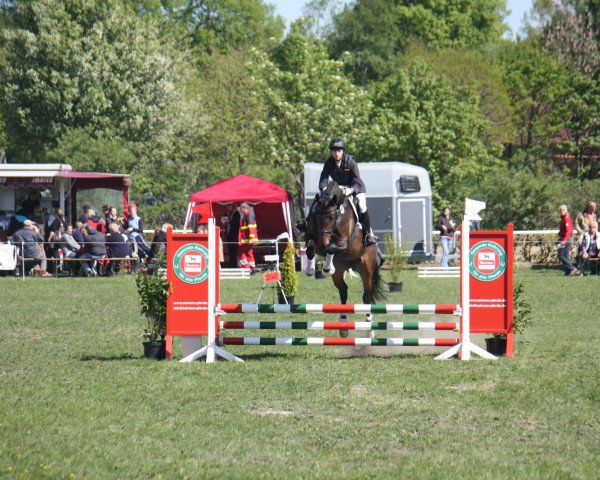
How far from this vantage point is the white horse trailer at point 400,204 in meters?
32.5

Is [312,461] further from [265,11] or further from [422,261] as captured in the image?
[265,11]

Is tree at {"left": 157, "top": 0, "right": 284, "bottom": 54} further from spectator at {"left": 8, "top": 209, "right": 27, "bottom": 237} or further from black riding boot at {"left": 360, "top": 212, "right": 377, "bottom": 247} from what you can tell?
black riding boot at {"left": 360, "top": 212, "right": 377, "bottom": 247}

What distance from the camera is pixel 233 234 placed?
3089 cm

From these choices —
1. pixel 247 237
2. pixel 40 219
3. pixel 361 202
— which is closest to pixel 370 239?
pixel 361 202

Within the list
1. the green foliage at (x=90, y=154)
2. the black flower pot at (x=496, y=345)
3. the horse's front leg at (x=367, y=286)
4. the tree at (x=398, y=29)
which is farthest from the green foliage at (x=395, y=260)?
the tree at (x=398, y=29)

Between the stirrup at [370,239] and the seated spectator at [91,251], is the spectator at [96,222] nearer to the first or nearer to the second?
the seated spectator at [91,251]

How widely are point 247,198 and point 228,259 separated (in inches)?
71.9

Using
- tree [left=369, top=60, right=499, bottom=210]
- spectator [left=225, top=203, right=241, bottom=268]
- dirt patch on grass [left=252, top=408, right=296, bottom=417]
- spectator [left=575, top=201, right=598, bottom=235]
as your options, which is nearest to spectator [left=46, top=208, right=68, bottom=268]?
spectator [left=225, top=203, right=241, bottom=268]

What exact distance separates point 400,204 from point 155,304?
67.8 ft

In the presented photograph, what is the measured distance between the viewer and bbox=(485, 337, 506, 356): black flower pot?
12703 millimetres

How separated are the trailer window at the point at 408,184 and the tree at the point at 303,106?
13.6 m

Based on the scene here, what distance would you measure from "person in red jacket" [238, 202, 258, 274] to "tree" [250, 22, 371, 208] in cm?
1663

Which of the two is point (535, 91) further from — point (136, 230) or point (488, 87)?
point (136, 230)

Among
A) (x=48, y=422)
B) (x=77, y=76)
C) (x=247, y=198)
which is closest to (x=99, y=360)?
(x=48, y=422)
